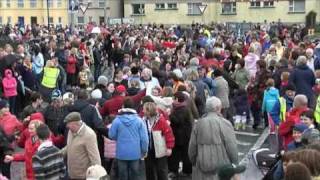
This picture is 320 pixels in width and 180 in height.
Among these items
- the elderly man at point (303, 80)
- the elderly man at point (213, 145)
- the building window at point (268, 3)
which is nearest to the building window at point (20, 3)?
the building window at point (268, 3)

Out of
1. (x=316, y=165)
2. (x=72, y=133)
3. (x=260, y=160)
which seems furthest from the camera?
(x=260, y=160)

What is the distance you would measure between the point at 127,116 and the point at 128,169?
0.87 meters

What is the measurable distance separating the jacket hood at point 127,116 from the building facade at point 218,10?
47647 mm

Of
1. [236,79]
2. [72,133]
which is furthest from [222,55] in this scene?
[72,133]

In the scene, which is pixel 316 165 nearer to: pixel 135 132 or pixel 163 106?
pixel 135 132

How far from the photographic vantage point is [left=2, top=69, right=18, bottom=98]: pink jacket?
15.9 meters

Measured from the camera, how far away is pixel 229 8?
2504 inches

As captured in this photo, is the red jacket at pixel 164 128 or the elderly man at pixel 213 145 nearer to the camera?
the elderly man at pixel 213 145

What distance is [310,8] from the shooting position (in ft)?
198

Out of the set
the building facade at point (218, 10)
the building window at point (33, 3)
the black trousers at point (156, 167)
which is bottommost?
the black trousers at point (156, 167)

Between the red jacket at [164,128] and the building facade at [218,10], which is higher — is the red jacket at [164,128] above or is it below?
below

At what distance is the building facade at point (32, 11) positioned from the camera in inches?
3108

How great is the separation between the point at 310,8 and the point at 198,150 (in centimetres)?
5397

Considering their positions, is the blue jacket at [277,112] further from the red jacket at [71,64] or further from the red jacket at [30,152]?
the red jacket at [71,64]
